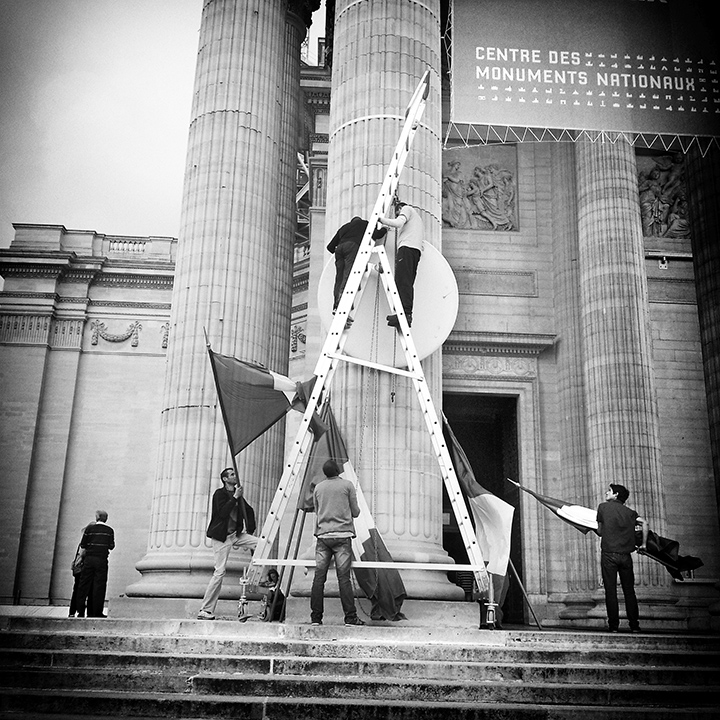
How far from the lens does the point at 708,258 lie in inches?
510

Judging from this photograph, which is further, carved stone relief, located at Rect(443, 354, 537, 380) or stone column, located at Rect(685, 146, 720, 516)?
carved stone relief, located at Rect(443, 354, 537, 380)

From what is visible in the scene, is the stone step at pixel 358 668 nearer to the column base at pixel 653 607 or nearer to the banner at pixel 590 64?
the column base at pixel 653 607

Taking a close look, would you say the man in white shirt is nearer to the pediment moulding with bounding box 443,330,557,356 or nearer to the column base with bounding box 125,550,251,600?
the column base with bounding box 125,550,251,600

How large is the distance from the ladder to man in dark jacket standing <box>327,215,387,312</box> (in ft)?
2.10

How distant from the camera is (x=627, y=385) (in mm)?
14797

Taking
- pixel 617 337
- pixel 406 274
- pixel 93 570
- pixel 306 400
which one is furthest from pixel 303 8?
pixel 93 570

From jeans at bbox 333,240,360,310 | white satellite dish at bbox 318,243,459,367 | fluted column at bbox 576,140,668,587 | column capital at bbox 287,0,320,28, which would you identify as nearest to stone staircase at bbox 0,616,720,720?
white satellite dish at bbox 318,243,459,367

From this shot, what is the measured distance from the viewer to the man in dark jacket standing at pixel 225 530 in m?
9.52

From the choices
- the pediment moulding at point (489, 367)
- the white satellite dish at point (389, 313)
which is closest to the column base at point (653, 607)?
the pediment moulding at point (489, 367)

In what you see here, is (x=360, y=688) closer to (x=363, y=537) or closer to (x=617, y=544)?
(x=363, y=537)

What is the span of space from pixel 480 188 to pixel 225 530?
978 centimetres

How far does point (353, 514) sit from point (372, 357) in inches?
96.1

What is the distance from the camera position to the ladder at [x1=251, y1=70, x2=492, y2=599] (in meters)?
8.57

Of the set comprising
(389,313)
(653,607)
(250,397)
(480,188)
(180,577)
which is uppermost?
(480,188)
